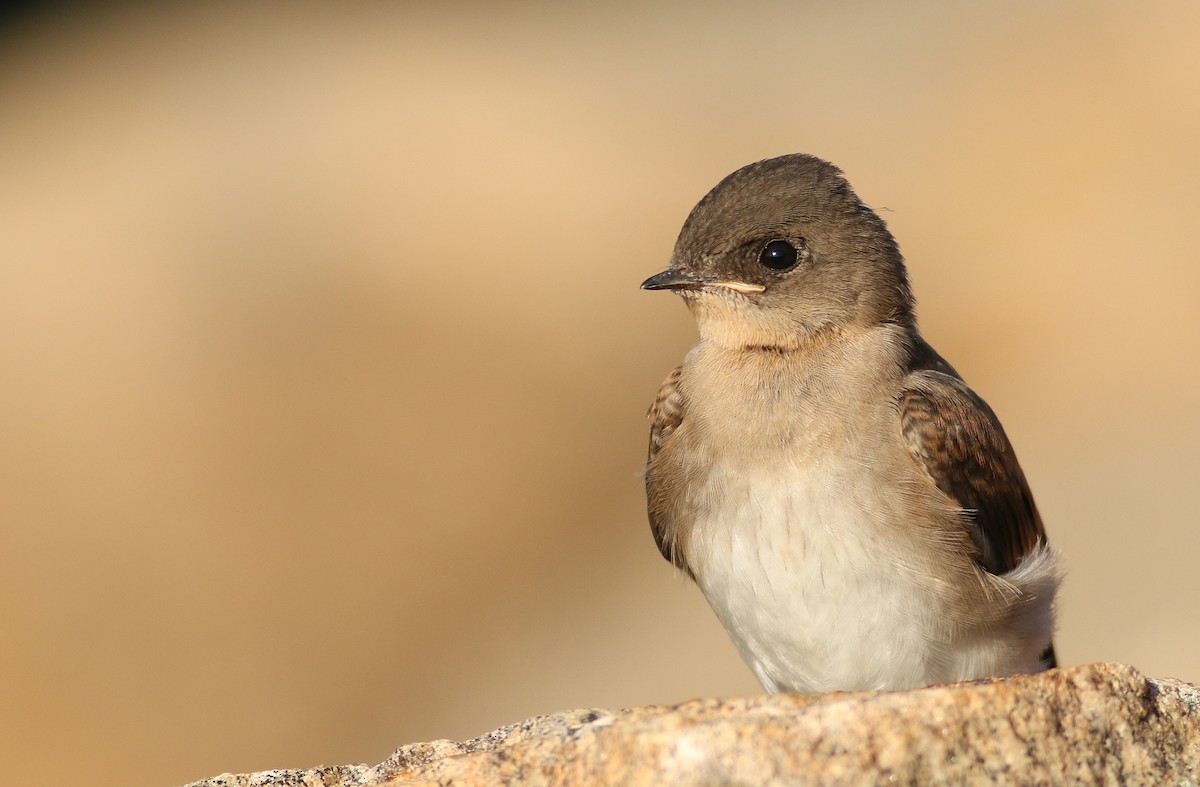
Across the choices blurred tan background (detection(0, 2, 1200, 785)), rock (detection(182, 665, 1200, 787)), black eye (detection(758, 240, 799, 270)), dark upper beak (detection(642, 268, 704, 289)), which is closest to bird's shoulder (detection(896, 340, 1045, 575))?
black eye (detection(758, 240, 799, 270))

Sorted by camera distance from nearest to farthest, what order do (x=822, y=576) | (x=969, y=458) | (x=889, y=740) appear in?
(x=889, y=740)
(x=822, y=576)
(x=969, y=458)

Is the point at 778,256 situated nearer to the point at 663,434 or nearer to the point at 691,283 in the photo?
the point at 691,283

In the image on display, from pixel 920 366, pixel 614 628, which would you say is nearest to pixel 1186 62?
pixel 614 628

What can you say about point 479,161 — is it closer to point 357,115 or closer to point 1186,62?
point 357,115

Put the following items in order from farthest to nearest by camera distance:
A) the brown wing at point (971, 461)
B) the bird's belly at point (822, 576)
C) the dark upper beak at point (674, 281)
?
the dark upper beak at point (674, 281) < the brown wing at point (971, 461) < the bird's belly at point (822, 576)

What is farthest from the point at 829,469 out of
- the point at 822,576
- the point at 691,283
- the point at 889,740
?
the point at 889,740

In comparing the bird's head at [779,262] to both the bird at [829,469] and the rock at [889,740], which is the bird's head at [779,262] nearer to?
the bird at [829,469]

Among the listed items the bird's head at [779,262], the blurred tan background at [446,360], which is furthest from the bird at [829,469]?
the blurred tan background at [446,360]
